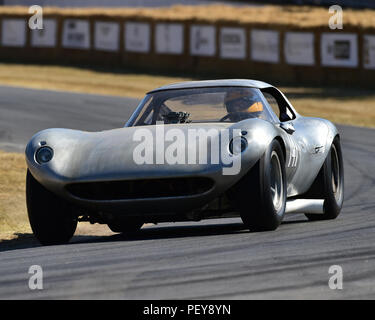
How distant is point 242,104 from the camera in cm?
842

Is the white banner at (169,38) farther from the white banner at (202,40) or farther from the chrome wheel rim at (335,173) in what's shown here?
the chrome wheel rim at (335,173)

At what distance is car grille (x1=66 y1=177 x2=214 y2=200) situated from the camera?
281 inches

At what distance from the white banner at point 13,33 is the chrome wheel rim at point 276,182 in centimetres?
3258

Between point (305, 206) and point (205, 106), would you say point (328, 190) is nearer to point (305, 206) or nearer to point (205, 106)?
point (305, 206)

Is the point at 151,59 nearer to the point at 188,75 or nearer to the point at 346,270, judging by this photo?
the point at 188,75

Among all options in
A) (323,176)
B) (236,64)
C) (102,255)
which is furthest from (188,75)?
(102,255)

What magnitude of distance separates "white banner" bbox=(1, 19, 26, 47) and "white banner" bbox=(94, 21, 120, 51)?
11.2ft

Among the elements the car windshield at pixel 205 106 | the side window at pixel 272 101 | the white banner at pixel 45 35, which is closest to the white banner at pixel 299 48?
the white banner at pixel 45 35

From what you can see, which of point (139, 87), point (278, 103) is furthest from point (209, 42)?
point (278, 103)

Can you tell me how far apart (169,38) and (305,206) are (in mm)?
27804

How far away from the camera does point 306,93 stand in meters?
29.8

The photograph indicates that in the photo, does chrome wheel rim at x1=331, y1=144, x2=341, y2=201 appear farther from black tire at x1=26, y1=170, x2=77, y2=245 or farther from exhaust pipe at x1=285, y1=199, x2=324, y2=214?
black tire at x1=26, y1=170, x2=77, y2=245

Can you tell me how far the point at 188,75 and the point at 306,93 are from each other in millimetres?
6476

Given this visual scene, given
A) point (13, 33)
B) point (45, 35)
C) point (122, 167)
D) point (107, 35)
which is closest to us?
point (122, 167)
